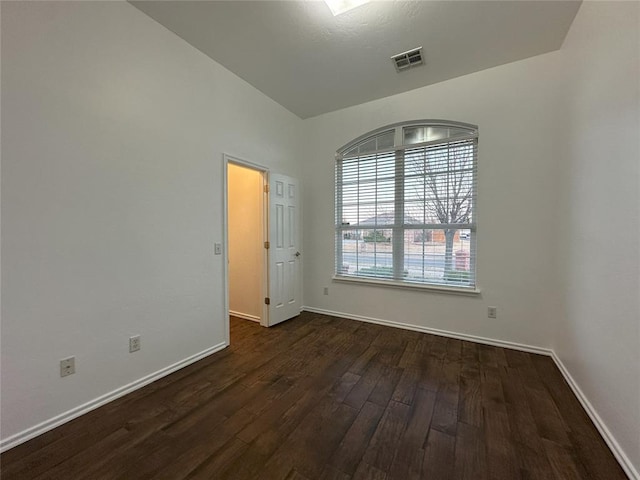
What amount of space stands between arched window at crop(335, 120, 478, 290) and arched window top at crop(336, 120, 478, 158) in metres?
0.01

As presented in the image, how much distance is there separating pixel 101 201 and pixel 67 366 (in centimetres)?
114

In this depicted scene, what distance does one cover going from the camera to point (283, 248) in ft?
11.8

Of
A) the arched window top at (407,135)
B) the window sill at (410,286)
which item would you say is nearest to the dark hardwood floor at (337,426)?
the window sill at (410,286)

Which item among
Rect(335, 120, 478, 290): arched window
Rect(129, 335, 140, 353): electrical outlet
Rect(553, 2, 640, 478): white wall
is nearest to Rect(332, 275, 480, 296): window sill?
Rect(335, 120, 478, 290): arched window

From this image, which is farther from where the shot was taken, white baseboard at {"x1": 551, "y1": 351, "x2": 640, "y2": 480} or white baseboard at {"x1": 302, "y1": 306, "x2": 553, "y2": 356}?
white baseboard at {"x1": 302, "y1": 306, "x2": 553, "y2": 356}

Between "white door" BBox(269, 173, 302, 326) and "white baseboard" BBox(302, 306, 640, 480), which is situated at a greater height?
"white door" BBox(269, 173, 302, 326)

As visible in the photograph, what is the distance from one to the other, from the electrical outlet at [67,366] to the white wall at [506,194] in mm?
3094

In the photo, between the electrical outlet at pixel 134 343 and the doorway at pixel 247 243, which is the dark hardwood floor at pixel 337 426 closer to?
the electrical outlet at pixel 134 343

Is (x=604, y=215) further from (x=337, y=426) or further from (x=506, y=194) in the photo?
(x=337, y=426)

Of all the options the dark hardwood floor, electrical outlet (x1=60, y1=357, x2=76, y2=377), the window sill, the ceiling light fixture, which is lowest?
the dark hardwood floor

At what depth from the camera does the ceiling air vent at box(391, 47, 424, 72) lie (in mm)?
2537

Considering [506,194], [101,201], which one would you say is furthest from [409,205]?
[101,201]

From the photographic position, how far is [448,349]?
2.76 meters

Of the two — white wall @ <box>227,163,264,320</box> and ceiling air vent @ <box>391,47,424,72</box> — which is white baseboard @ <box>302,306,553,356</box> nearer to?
white wall @ <box>227,163,264,320</box>
